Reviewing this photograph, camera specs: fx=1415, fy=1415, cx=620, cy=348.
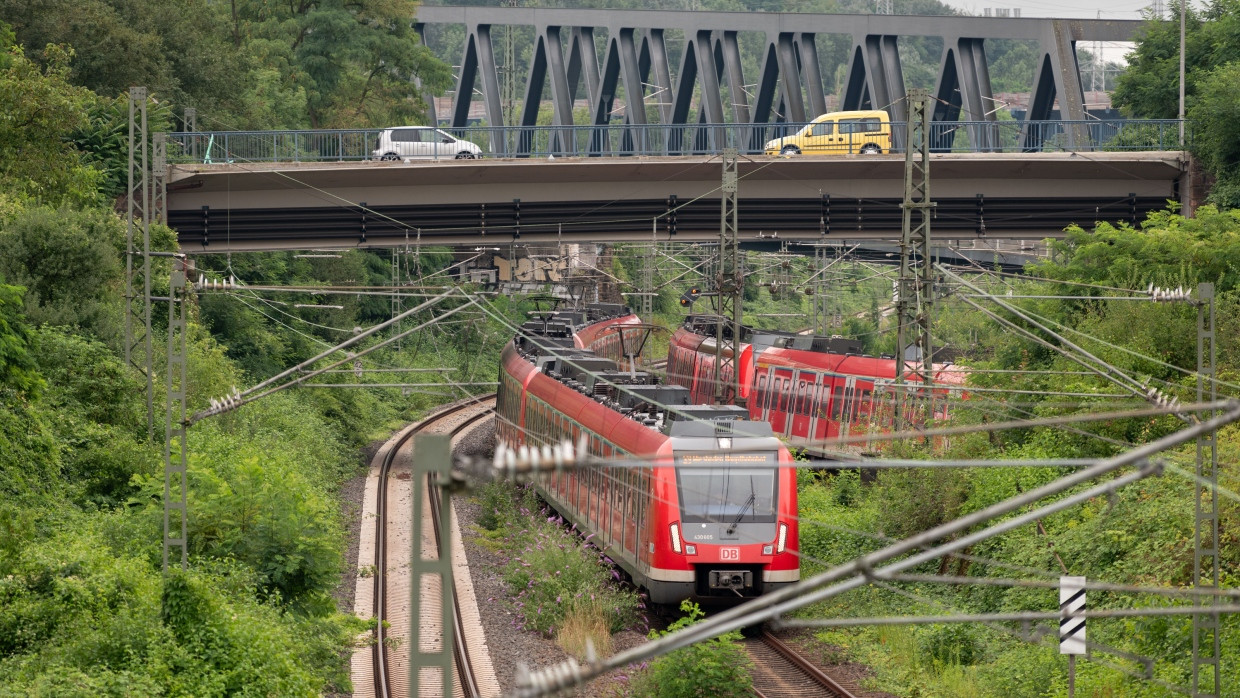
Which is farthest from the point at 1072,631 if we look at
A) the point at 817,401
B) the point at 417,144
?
the point at 417,144

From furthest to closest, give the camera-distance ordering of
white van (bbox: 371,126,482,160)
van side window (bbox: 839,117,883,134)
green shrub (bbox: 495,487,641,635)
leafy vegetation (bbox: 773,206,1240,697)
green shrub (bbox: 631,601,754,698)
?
1. white van (bbox: 371,126,482,160)
2. van side window (bbox: 839,117,883,134)
3. green shrub (bbox: 495,487,641,635)
4. leafy vegetation (bbox: 773,206,1240,697)
5. green shrub (bbox: 631,601,754,698)

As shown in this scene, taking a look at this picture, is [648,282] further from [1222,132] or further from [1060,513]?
[1060,513]

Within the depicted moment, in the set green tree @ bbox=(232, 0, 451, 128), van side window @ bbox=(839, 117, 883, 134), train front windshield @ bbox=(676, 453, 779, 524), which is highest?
green tree @ bbox=(232, 0, 451, 128)

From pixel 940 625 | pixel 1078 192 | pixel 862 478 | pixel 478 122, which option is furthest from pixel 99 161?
pixel 478 122

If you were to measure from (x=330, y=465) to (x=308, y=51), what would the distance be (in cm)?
3325

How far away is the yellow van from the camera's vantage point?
1623 inches

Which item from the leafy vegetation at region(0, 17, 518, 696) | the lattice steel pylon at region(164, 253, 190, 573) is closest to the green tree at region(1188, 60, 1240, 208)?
the leafy vegetation at region(0, 17, 518, 696)

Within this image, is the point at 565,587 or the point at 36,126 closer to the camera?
the point at 565,587

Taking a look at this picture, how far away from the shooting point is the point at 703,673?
50.6 ft

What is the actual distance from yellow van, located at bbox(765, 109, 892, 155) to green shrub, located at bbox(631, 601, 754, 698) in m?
25.4

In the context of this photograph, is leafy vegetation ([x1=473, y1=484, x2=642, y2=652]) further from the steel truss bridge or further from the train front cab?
the steel truss bridge

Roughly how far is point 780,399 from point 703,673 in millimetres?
18822

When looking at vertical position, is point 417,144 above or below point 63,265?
above

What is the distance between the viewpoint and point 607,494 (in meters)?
21.8
